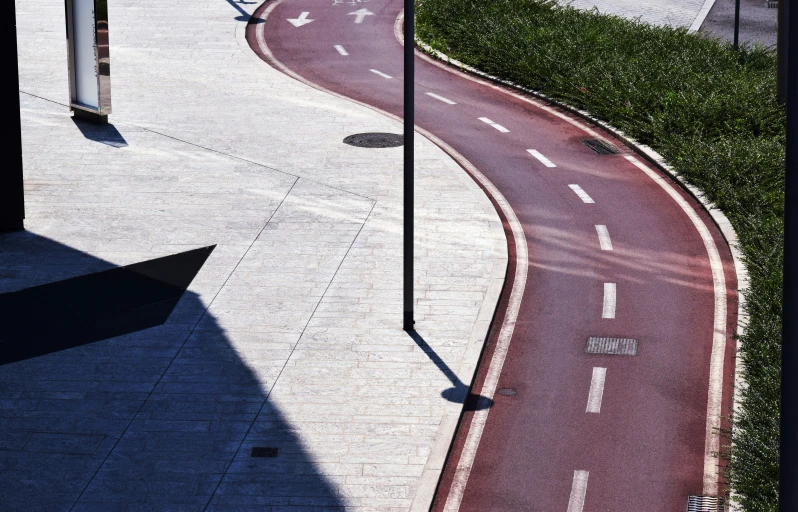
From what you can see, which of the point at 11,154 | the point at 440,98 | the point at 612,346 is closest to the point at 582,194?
the point at 612,346

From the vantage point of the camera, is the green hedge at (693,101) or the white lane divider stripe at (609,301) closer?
the green hedge at (693,101)

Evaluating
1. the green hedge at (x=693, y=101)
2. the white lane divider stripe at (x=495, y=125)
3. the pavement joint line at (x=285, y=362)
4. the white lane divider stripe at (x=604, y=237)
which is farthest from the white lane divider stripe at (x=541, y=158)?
the pavement joint line at (x=285, y=362)

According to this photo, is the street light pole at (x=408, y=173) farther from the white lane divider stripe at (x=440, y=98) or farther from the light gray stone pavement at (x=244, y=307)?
the white lane divider stripe at (x=440, y=98)

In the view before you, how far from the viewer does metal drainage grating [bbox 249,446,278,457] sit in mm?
13023

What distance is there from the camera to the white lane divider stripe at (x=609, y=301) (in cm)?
1722

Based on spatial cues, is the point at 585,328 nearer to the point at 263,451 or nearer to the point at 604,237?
the point at 604,237

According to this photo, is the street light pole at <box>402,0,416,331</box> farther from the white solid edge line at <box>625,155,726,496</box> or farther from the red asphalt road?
the white solid edge line at <box>625,155,726,496</box>

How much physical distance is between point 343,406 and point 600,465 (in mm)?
3087

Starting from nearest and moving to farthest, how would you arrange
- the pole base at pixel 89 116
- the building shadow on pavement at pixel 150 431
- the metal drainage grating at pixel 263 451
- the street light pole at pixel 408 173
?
1. the building shadow on pavement at pixel 150 431
2. the metal drainage grating at pixel 263 451
3. the street light pole at pixel 408 173
4. the pole base at pixel 89 116

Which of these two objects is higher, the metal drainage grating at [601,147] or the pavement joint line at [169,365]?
the metal drainage grating at [601,147]

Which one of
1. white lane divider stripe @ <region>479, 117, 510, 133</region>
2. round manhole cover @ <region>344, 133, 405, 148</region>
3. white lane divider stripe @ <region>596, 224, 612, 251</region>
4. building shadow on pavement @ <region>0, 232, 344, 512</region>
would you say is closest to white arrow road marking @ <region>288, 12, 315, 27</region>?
white lane divider stripe @ <region>479, 117, 510, 133</region>

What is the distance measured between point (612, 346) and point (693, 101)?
36.7 ft

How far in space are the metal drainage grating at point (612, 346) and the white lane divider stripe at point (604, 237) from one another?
3.57 m

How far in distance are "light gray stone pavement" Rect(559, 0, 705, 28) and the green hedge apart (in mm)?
2912
